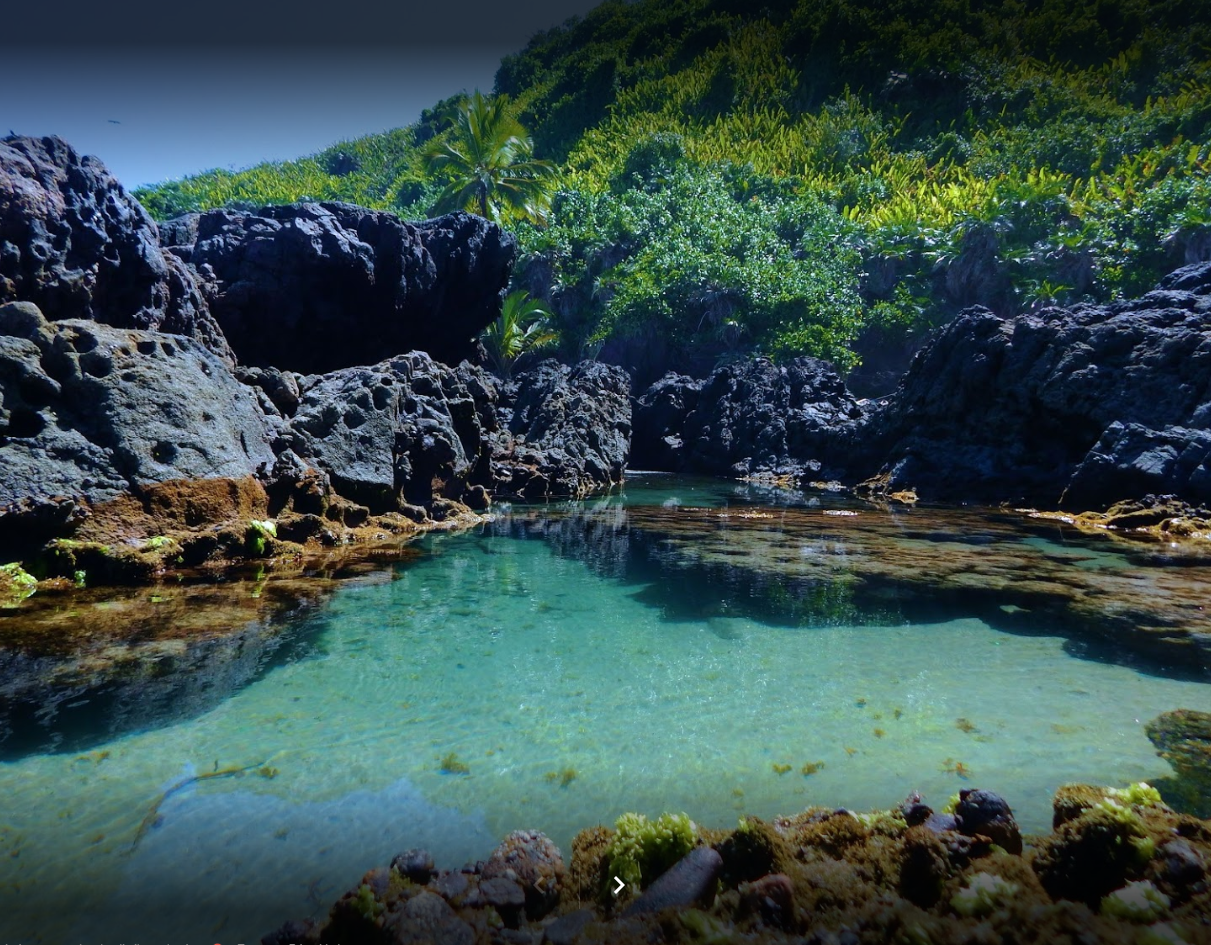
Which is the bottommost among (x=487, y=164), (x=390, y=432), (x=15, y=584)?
(x=15, y=584)

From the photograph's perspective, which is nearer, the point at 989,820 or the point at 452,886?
the point at 452,886

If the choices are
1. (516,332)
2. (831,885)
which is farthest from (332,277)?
(831,885)

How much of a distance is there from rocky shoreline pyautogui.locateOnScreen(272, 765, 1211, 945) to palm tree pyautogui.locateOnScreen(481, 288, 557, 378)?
1263 inches

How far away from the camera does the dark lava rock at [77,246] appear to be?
10141 mm

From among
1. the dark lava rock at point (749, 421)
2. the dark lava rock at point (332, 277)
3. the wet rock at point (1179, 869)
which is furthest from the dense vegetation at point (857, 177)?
the wet rock at point (1179, 869)

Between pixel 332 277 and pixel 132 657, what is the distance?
44.6 ft

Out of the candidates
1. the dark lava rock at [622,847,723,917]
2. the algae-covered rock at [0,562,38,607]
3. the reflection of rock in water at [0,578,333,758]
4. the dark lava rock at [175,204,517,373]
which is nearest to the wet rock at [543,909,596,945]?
the dark lava rock at [622,847,723,917]

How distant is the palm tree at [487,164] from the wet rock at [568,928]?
119ft

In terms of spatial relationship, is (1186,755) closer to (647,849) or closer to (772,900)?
(772,900)

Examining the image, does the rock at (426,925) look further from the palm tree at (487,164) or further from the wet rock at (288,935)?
the palm tree at (487,164)

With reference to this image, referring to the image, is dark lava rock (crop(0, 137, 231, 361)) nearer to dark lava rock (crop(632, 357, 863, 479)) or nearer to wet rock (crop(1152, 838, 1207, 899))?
wet rock (crop(1152, 838, 1207, 899))

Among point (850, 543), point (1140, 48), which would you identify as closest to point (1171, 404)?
point (850, 543)

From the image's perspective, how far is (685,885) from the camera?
2.72m

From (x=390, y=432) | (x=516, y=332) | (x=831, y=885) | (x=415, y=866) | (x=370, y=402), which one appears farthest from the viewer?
(x=516, y=332)
